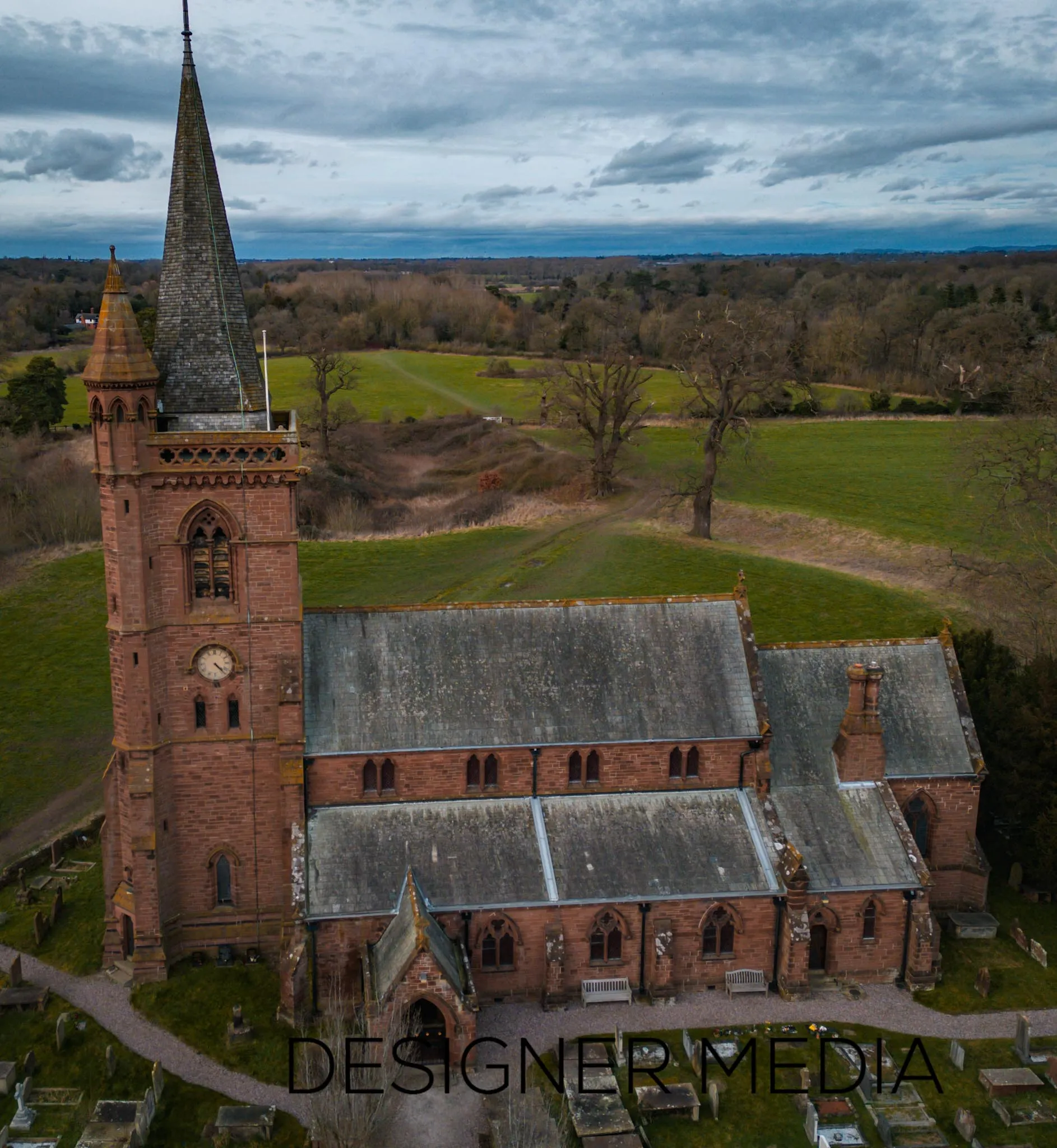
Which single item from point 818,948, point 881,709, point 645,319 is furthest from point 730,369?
point 645,319

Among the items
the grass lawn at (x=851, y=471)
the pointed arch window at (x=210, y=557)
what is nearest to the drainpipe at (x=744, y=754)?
the pointed arch window at (x=210, y=557)

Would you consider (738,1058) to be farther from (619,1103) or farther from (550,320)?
(550,320)

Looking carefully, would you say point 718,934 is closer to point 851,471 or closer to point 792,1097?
point 792,1097

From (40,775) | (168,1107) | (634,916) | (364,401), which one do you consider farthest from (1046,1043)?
(364,401)

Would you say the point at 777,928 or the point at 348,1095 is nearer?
the point at 348,1095

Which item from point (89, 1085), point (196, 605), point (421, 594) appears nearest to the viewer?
point (89, 1085)

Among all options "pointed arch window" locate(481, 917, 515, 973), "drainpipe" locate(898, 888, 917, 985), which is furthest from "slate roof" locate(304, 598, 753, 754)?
"drainpipe" locate(898, 888, 917, 985)

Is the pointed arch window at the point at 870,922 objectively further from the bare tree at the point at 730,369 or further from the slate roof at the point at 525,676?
the bare tree at the point at 730,369
